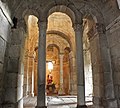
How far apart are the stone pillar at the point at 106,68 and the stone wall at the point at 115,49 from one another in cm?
9

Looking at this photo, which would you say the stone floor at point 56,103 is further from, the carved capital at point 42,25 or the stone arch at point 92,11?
the stone arch at point 92,11

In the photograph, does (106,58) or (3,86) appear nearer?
(3,86)

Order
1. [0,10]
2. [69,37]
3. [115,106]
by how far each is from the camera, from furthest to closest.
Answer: [69,37], [115,106], [0,10]

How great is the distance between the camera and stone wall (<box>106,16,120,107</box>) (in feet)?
9.85

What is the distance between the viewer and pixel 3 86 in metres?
2.78

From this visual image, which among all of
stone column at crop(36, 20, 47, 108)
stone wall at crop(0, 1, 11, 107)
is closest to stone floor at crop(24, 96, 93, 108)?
stone column at crop(36, 20, 47, 108)

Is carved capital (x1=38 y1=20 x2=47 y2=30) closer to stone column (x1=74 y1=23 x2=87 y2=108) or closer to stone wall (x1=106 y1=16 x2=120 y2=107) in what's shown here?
stone column (x1=74 y1=23 x2=87 y2=108)

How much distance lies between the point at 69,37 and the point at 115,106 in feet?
19.9

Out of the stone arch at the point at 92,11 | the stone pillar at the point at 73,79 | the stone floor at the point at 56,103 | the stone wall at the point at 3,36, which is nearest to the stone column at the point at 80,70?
the stone arch at the point at 92,11

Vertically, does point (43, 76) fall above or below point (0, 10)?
below

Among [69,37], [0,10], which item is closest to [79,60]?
[0,10]

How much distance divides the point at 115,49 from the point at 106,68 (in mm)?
476

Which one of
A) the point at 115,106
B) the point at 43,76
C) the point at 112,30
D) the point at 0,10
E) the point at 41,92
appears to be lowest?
the point at 115,106

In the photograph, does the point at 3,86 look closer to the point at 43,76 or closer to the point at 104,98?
the point at 43,76
